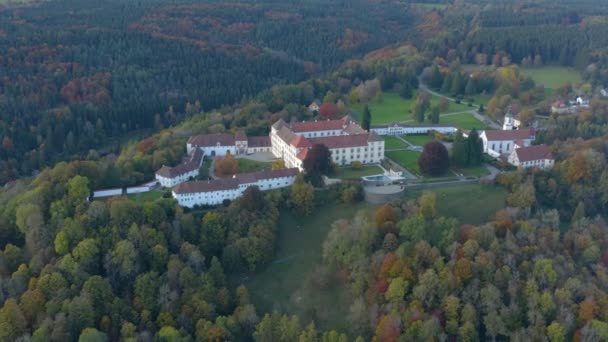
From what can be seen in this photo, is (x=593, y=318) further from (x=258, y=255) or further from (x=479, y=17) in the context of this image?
(x=479, y=17)

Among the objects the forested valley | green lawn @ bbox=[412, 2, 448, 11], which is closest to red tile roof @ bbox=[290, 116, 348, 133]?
the forested valley

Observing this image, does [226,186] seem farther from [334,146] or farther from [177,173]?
[334,146]

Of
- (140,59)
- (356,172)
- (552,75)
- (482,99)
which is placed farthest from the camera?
(140,59)

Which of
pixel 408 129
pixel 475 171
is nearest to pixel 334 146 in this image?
Answer: pixel 475 171

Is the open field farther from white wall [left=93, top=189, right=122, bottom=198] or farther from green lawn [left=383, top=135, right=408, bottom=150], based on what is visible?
white wall [left=93, top=189, right=122, bottom=198]

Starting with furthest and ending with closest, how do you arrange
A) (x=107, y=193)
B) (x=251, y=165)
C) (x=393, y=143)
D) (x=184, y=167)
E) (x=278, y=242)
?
(x=393, y=143), (x=251, y=165), (x=184, y=167), (x=107, y=193), (x=278, y=242)

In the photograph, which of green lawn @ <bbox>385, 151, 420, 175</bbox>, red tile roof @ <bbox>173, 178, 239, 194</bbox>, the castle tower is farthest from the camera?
the castle tower
